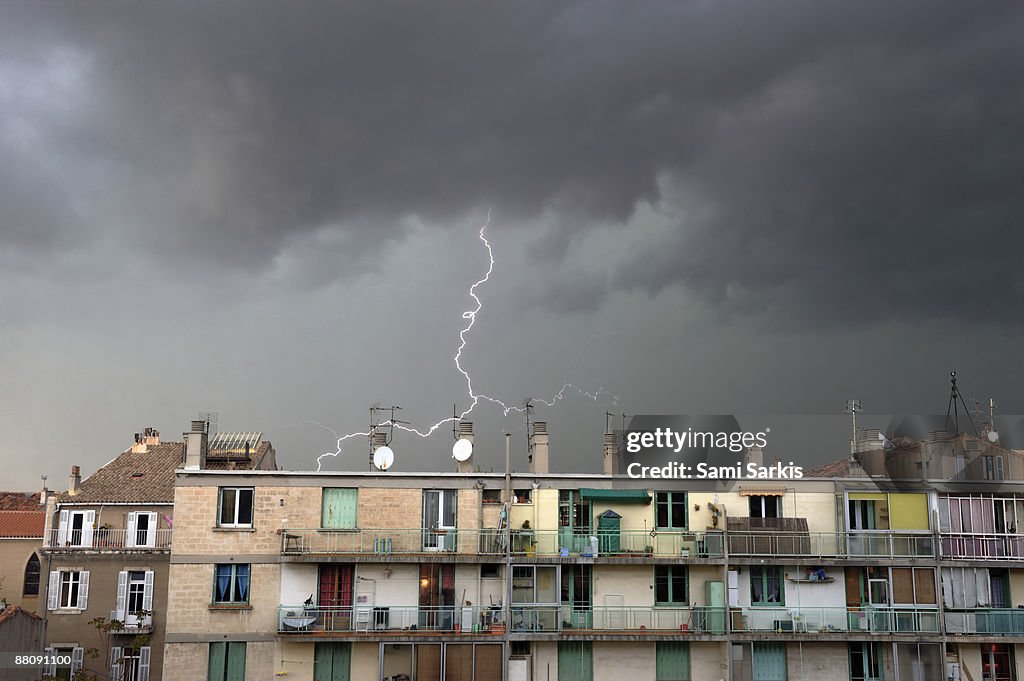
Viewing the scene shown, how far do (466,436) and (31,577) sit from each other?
35.1m

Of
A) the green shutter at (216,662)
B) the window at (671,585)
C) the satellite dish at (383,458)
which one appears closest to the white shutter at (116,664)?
the green shutter at (216,662)

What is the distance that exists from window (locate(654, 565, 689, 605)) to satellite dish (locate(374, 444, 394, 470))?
12.7 m

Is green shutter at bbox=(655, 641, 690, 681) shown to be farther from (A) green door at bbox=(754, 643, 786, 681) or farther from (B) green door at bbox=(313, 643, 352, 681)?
(B) green door at bbox=(313, 643, 352, 681)

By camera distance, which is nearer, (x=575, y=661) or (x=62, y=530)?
(x=575, y=661)

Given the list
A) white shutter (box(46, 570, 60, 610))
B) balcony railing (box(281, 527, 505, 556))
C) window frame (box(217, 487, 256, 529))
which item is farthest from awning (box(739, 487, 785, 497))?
white shutter (box(46, 570, 60, 610))

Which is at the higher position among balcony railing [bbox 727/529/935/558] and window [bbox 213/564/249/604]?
balcony railing [bbox 727/529/935/558]

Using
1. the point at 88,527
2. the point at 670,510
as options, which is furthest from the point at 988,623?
the point at 88,527

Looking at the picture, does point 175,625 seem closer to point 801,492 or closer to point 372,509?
point 372,509

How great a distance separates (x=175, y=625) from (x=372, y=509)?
9311 mm

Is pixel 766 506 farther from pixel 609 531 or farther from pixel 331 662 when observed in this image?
pixel 331 662

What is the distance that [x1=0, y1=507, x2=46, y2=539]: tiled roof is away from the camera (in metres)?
62.5

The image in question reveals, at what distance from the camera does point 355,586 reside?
1630 inches

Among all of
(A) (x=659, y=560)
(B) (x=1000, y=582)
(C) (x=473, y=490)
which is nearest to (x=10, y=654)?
Answer: (C) (x=473, y=490)

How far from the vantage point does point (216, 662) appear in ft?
132
